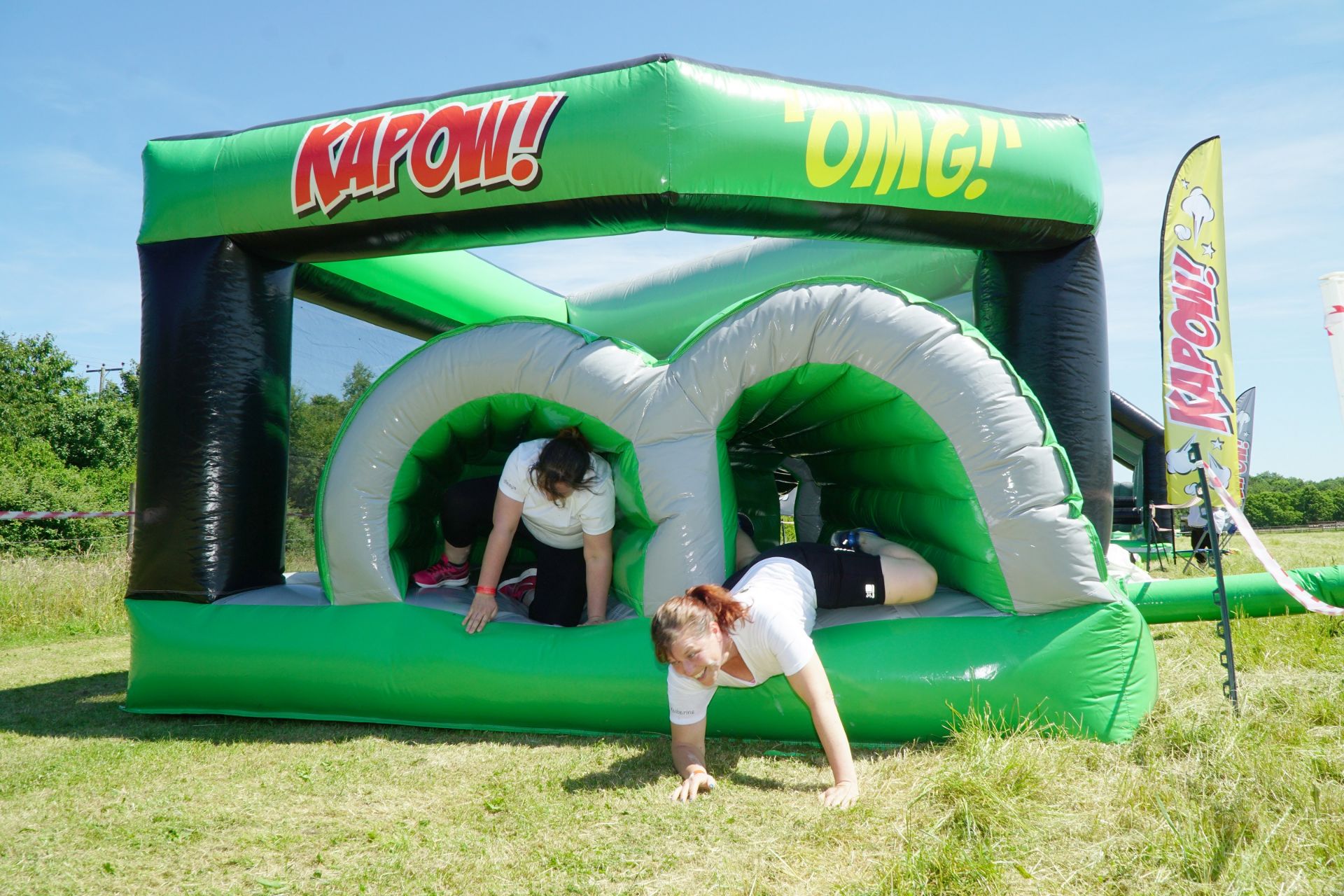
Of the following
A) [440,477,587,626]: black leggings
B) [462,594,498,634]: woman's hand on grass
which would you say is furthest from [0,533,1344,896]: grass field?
[440,477,587,626]: black leggings

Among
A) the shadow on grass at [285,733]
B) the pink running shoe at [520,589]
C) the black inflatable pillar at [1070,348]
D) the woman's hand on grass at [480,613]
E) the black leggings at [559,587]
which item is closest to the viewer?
the shadow on grass at [285,733]

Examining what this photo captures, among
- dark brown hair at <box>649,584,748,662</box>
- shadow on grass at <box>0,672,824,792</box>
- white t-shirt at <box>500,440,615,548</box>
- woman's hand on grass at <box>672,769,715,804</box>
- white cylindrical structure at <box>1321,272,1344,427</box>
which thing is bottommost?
shadow on grass at <box>0,672,824,792</box>

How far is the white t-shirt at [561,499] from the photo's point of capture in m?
3.17

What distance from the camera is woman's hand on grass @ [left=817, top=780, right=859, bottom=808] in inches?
84.6

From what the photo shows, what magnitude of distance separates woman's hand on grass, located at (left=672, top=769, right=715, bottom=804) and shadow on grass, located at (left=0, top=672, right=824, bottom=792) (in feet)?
0.42

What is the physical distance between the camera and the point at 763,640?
2439 millimetres

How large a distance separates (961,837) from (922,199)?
91.5 inches

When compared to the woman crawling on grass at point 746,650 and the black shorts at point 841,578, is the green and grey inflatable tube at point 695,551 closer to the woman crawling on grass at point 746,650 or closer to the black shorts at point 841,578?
the black shorts at point 841,578

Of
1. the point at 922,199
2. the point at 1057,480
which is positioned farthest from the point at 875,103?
the point at 1057,480

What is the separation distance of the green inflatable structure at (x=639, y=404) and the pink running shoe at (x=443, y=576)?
0.32ft

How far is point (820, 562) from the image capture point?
295 cm

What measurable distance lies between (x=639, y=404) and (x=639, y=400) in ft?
0.05

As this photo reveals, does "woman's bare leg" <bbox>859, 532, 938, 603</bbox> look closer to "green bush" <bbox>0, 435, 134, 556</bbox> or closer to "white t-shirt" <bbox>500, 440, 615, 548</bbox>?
"white t-shirt" <bbox>500, 440, 615, 548</bbox>

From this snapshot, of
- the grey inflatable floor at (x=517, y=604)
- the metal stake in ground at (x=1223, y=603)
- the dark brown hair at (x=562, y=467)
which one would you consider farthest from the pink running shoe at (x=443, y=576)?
the metal stake in ground at (x=1223, y=603)
